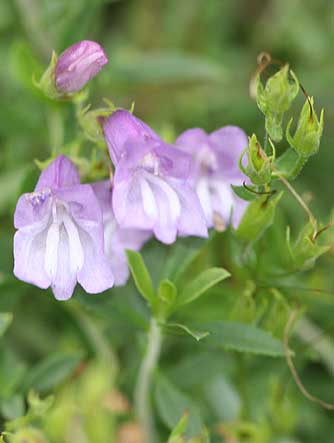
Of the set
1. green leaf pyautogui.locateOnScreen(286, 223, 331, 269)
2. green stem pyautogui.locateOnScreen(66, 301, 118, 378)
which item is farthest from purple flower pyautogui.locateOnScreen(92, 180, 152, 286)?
green stem pyautogui.locateOnScreen(66, 301, 118, 378)

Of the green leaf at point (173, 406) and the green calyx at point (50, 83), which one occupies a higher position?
the green calyx at point (50, 83)

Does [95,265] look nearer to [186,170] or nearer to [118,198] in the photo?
[118,198]

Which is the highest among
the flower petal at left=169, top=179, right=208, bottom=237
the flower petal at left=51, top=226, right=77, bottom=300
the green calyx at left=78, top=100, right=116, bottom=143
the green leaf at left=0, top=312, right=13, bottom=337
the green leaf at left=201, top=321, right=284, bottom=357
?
the green calyx at left=78, top=100, right=116, bottom=143

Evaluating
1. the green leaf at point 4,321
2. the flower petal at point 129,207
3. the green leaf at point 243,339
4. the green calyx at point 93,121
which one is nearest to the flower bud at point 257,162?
the flower petal at point 129,207

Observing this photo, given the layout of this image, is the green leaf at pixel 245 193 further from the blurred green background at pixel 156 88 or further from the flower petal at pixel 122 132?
the blurred green background at pixel 156 88

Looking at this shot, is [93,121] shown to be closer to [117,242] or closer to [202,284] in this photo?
[117,242]

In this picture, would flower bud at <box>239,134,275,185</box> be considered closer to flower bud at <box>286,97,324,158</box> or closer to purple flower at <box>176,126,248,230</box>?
flower bud at <box>286,97,324,158</box>
